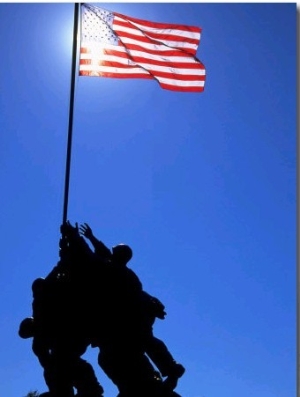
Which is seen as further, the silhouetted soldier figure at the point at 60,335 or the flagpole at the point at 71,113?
the flagpole at the point at 71,113

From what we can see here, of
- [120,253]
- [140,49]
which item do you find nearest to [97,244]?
[120,253]

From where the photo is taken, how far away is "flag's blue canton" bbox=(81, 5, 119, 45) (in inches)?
514

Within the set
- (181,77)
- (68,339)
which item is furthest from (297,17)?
(68,339)

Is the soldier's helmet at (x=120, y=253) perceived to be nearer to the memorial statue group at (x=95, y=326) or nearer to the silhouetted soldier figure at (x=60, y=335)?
the memorial statue group at (x=95, y=326)

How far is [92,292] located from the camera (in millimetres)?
10852

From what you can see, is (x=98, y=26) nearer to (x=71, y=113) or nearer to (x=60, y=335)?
(x=71, y=113)

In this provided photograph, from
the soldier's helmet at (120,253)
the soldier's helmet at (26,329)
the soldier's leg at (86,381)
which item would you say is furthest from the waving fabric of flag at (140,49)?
the soldier's leg at (86,381)

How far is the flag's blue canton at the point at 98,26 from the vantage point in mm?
13062

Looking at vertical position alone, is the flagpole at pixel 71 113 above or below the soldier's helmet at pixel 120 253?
above

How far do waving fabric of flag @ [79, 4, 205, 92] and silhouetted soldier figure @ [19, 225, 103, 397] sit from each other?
3976 millimetres

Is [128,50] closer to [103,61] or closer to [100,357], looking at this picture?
[103,61]

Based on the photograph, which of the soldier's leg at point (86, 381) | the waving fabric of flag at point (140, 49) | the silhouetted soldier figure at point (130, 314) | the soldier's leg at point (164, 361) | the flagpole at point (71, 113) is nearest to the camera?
the soldier's leg at point (86, 381)

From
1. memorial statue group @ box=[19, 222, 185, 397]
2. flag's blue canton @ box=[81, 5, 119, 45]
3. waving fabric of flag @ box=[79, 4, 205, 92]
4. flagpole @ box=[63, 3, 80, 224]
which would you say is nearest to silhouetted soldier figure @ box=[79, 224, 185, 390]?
memorial statue group @ box=[19, 222, 185, 397]

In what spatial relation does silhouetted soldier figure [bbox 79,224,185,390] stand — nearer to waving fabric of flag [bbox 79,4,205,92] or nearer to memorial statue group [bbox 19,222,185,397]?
memorial statue group [bbox 19,222,185,397]
